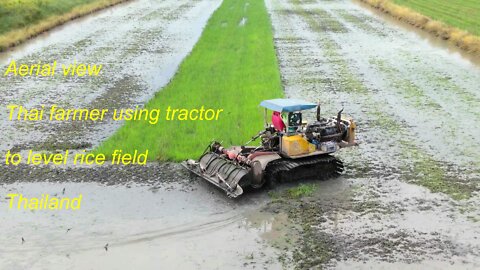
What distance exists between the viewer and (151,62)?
25.4 metres

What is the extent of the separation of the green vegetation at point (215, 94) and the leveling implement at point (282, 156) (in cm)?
164

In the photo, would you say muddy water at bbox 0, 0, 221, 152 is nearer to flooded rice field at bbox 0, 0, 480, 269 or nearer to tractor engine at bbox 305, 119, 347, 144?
flooded rice field at bbox 0, 0, 480, 269

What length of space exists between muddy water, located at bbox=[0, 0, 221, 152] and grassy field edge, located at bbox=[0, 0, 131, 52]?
475 mm

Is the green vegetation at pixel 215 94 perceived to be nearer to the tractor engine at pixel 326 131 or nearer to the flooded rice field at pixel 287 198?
the flooded rice field at pixel 287 198

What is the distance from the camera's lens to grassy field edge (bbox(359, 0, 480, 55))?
91.8ft

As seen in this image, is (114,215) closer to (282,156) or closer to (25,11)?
(282,156)

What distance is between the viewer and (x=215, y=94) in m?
19.3

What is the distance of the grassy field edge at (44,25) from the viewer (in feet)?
98.2

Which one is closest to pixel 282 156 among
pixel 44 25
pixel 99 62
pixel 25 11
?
pixel 99 62

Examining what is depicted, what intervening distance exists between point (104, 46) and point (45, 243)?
20.7 m

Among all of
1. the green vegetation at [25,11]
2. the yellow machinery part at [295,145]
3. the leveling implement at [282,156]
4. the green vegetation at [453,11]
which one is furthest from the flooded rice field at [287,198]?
the green vegetation at [25,11]

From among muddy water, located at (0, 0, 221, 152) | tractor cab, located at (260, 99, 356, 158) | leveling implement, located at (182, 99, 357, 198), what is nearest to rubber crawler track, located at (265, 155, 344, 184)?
leveling implement, located at (182, 99, 357, 198)

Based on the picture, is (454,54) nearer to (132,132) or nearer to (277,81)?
(277,81)

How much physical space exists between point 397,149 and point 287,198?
402cm
